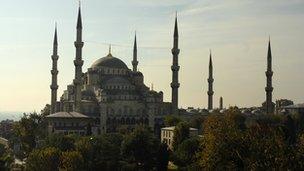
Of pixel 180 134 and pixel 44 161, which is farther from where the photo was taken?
pixel 180 134

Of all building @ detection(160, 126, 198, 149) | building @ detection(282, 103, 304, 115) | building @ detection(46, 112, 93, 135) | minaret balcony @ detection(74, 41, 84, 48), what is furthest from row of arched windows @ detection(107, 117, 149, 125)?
building @ detection(282, 103, 304, 115)

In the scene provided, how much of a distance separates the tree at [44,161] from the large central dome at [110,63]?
4100cm

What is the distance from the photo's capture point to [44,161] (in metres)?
46.5

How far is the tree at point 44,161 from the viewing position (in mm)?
46594

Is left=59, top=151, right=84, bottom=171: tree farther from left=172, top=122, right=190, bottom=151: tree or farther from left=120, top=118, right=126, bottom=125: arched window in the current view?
left=120, top=118, right=126, bottom=125: arched window

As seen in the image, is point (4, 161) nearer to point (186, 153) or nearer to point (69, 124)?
point (186, 153)

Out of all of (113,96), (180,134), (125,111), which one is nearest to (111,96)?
(113,96)

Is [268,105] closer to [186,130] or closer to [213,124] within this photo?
[186,130]

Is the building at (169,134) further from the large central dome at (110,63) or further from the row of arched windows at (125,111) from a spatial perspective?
the large central dome at (110,63)

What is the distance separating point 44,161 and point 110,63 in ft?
143

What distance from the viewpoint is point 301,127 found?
8294cm

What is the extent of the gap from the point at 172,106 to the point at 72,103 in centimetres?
1534

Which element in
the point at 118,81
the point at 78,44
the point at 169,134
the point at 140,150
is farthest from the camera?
the point at 118,81

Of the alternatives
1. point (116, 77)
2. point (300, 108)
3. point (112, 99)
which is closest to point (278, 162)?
point (112, 99)
